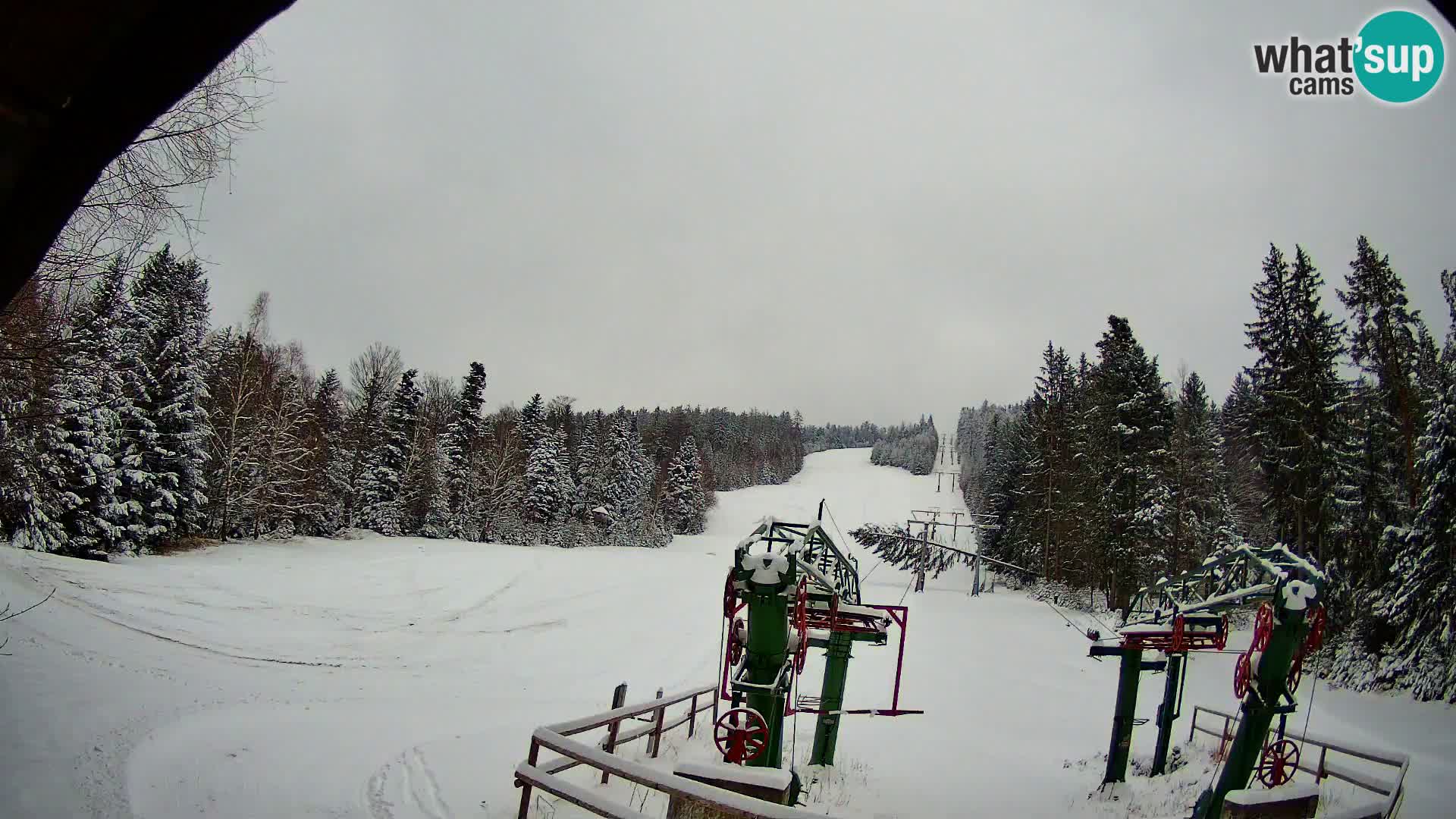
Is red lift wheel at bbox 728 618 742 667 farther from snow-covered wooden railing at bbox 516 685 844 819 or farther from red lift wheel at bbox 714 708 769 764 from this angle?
snow-covered wooden railing at bbox 516 685 844 819

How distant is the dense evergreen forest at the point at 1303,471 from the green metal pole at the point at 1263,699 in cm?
1205

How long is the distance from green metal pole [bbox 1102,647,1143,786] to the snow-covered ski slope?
517 millimetres

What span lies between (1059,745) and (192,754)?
1840 cm

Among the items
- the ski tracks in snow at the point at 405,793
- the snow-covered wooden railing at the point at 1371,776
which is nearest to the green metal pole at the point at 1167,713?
the snow-covered wooden railing at the point at 1371,776

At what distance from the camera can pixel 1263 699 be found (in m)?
8.55

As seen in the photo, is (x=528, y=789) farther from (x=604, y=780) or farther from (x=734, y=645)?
(x=734, y=645)

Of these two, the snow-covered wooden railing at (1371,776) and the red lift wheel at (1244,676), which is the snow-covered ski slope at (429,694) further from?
the red lift wheel at (1244,676)

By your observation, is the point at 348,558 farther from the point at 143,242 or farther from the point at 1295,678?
the point at 1295,678

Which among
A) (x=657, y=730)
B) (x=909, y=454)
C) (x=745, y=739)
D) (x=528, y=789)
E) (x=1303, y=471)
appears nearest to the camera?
(x=528, y=789)

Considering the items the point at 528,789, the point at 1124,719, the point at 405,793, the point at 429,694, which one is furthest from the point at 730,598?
the point at 429,694

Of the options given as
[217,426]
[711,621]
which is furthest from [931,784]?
[217,426]

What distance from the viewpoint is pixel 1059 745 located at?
16859 millimetres

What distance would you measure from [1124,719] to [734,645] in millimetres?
8774

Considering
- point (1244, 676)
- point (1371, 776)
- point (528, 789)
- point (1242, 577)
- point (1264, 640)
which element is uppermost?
point (1242, 577)
